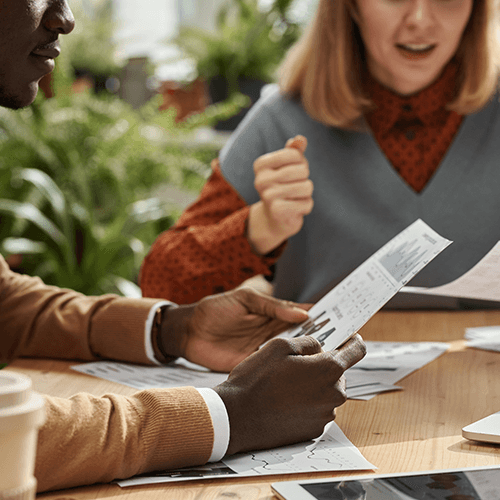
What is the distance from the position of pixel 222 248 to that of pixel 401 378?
514mm

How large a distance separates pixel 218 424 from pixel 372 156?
889 mm

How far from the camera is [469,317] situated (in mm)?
1190

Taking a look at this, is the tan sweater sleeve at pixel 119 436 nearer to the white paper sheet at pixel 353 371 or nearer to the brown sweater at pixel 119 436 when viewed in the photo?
the brown sweater at pixel 119 436

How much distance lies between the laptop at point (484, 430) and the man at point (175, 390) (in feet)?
0.41

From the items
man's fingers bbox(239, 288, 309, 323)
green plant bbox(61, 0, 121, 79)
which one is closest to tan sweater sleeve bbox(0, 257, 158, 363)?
man's fingers bbox(239, 288, 309, 323)

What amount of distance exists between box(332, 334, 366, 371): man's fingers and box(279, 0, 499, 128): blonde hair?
0.78 meters

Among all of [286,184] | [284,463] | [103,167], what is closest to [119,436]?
[284,463]

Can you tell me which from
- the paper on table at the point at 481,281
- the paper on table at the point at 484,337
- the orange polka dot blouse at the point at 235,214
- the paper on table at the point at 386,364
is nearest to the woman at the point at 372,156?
the orange polka dot blouse at the point at 235,214

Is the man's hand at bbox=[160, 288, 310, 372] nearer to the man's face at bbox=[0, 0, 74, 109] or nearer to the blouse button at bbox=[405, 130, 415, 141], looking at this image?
the man's face at bbox=[0, 0, 74, 109]

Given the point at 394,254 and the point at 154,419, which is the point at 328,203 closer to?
the point at 394,254

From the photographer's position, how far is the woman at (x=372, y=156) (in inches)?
49.8

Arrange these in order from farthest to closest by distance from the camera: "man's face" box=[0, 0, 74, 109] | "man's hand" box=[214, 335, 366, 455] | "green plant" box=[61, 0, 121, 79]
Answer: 1. "green plant" box=[61, 0, 121, 79]
2. "man's face" box=[0, 0, 74, 109]
3. "man's hand" box=[214, 335, 366, 455]

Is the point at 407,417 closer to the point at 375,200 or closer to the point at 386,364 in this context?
the point at 386,364

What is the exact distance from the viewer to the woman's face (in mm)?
1243
